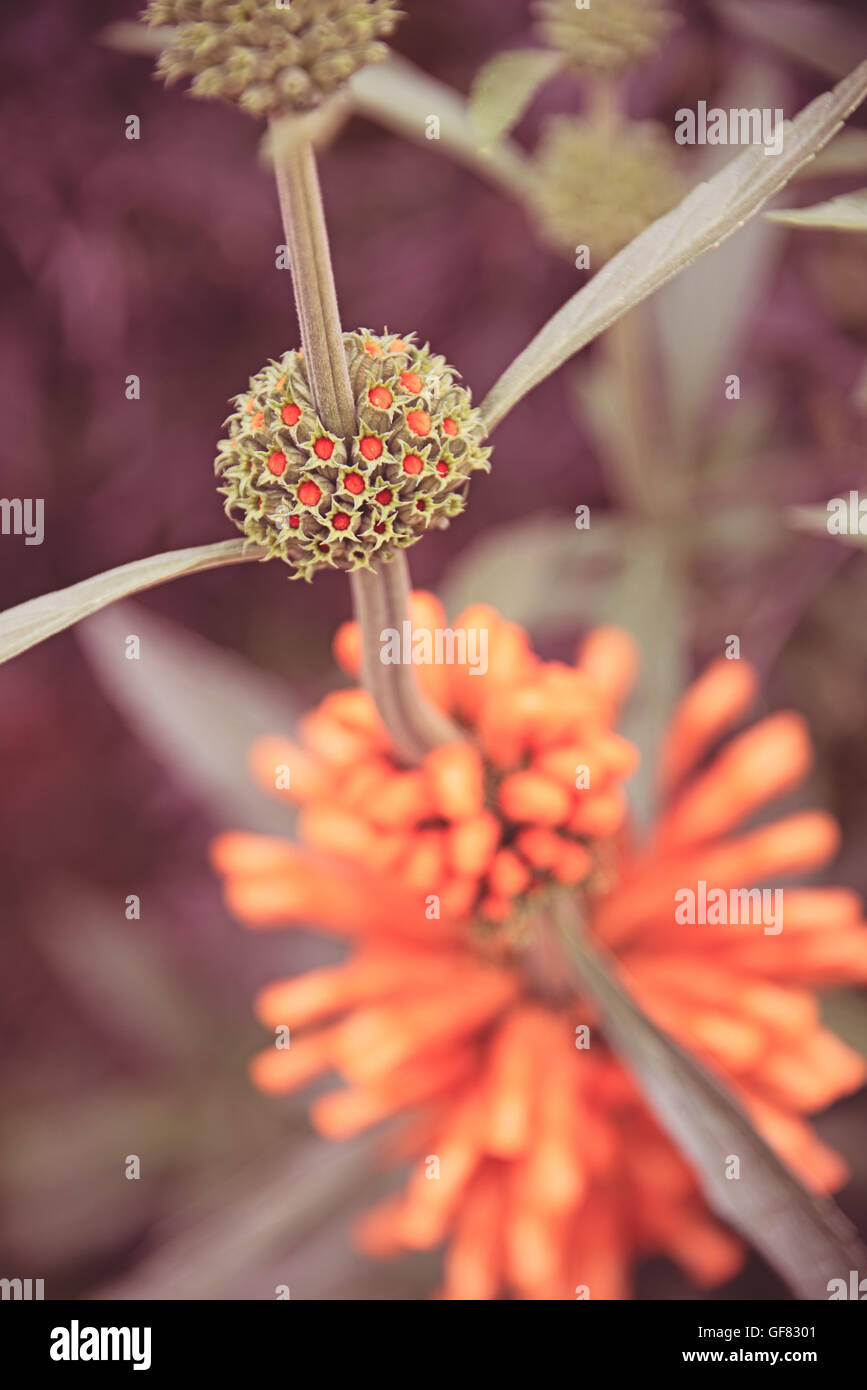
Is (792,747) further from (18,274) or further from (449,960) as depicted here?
(18,274)

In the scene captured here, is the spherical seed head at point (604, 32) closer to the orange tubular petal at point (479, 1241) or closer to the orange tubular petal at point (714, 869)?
the orange tubular petal at point (714, 869)

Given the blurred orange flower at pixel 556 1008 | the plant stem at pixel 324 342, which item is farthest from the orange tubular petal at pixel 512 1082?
the plant stem at pixel 324 342

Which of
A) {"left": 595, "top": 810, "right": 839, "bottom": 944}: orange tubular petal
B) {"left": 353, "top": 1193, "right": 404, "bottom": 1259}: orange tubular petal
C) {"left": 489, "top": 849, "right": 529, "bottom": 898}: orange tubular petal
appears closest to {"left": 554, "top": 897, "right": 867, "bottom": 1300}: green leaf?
{"left": 489, "top": 849, "right": 529, "bottom": 898}: orange tubular petal

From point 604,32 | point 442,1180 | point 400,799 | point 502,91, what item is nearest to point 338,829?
point 400,799

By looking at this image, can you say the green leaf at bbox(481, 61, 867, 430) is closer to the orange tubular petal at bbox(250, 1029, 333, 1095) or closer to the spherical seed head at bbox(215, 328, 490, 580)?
the spherical seed head at bbox(215, 328, 490, 580)

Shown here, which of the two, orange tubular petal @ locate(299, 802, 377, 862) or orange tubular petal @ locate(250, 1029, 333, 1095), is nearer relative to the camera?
orange tubular petal @ locate(299, 802, 377, 862)
